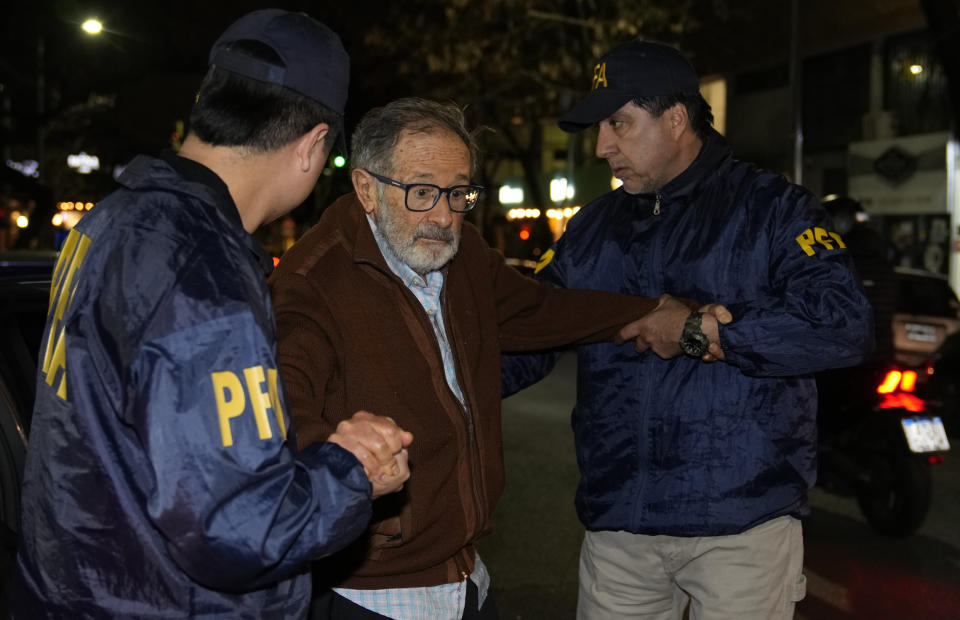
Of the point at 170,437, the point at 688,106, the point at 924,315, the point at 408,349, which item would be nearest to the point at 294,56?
the point at 170,437

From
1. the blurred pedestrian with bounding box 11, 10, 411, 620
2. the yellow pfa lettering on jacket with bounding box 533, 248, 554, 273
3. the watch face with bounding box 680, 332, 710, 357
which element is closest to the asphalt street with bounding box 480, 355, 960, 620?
the yellow pfa lettering on jacket with bounding box 533, 248, 554, 273

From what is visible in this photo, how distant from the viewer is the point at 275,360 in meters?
1.70

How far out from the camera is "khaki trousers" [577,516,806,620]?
2.91 metres

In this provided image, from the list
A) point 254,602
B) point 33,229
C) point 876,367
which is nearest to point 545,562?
point 876,367

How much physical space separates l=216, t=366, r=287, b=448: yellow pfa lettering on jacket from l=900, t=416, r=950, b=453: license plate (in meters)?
5.68

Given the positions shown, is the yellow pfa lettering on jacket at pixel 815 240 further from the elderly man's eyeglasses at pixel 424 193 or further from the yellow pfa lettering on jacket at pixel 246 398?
the yellow pfa lettering on jacket at pixel 246 398

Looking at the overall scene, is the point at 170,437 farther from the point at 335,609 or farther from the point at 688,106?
the point at 688,106

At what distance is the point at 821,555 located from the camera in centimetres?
633

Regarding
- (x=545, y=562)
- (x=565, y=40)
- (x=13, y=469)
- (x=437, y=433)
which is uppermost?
(x=565, y=40)

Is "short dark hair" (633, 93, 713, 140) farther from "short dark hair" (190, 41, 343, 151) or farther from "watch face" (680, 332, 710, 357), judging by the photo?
"short dark hair" (190, 41, 343, 151)

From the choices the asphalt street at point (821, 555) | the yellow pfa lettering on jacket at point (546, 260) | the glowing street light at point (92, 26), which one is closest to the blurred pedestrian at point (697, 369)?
the yellow pfa lettering on jacket at point (546, 260)

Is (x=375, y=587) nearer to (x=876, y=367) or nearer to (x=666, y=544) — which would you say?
(x=666, y=544)

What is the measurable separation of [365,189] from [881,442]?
16.7ft

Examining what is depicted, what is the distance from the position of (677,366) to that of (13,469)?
1923 millimetres
